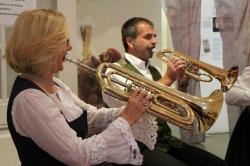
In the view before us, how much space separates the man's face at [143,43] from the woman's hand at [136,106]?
0.65 meters

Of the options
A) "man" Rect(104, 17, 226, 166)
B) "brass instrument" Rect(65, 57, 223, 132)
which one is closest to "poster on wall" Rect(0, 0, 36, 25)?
"man" Rect(104, 17, 226, 166)

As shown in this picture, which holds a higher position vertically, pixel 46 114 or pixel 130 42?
pixel 130 42

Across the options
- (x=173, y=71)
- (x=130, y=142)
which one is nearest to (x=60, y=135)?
(x=130, y=142)

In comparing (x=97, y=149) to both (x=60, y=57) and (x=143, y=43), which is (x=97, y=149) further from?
(x=143, y=43)

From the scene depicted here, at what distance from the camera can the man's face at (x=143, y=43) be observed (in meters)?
1.90

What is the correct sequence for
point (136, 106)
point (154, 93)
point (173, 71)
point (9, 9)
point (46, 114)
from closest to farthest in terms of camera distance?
Result: point (46, 114) → point (136, 106) → point (154, 93) → point (173, 71) → point (9, 9)

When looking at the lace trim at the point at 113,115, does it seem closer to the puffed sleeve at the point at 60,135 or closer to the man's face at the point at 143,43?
the puffed sleeve at the point at 60,135

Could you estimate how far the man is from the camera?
1545 mm

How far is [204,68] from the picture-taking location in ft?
5.66

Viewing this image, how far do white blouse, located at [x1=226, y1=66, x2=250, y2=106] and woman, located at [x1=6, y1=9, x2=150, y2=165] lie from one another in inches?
37.3

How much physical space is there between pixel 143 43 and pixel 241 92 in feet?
1.95

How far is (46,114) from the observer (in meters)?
1.10

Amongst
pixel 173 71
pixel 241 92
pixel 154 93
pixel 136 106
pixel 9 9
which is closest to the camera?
pixel 136 106

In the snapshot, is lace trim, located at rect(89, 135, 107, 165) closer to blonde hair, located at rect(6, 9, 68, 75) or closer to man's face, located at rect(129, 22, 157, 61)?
blonde hair, located at rect(6, 9, 68, 75)
